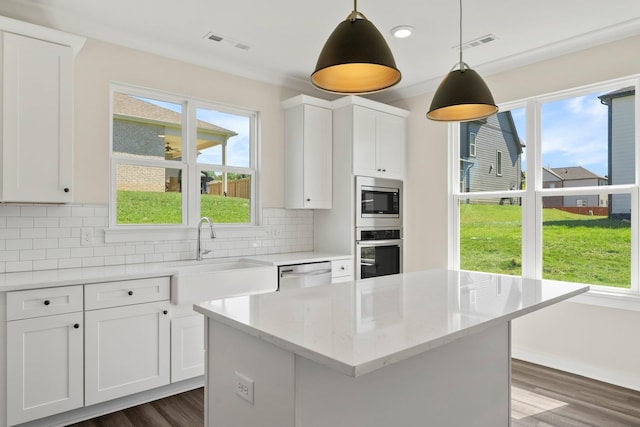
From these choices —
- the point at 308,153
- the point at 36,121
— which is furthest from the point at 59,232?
the point at 308,153

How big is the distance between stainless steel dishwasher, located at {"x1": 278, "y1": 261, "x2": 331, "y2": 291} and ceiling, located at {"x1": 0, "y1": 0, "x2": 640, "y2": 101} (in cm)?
192

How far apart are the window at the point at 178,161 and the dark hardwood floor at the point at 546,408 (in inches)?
57.6

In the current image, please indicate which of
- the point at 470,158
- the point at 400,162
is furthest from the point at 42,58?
the point at 470,158

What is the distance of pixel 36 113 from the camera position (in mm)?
2684

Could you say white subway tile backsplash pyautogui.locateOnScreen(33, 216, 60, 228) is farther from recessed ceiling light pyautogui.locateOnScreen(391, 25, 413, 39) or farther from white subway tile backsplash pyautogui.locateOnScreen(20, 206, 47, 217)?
recessed ceiling light pyautogui.locateOnScreen(391, 25, 413, 39)

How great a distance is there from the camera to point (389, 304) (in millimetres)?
1802

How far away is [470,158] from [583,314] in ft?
5.86

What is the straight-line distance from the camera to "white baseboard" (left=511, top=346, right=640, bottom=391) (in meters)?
3.24

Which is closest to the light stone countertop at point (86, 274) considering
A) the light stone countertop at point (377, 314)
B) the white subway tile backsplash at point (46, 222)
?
the white subway tile backsplash at point (46, 222)

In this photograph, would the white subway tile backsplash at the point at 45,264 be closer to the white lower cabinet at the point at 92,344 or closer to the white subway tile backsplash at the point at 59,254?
the white subway tile backsplash at the point at 59,254

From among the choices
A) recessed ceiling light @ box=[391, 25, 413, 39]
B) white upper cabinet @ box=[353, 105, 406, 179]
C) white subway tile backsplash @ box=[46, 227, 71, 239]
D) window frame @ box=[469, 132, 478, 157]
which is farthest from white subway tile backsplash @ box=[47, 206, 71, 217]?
window frame @ box=[469, 132, 478, 157]

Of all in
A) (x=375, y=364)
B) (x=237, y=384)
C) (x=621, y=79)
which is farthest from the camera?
(x=621, y=79)

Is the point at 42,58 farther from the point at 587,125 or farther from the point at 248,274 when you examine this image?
the point at 587,125

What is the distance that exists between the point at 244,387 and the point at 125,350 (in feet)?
5.52
